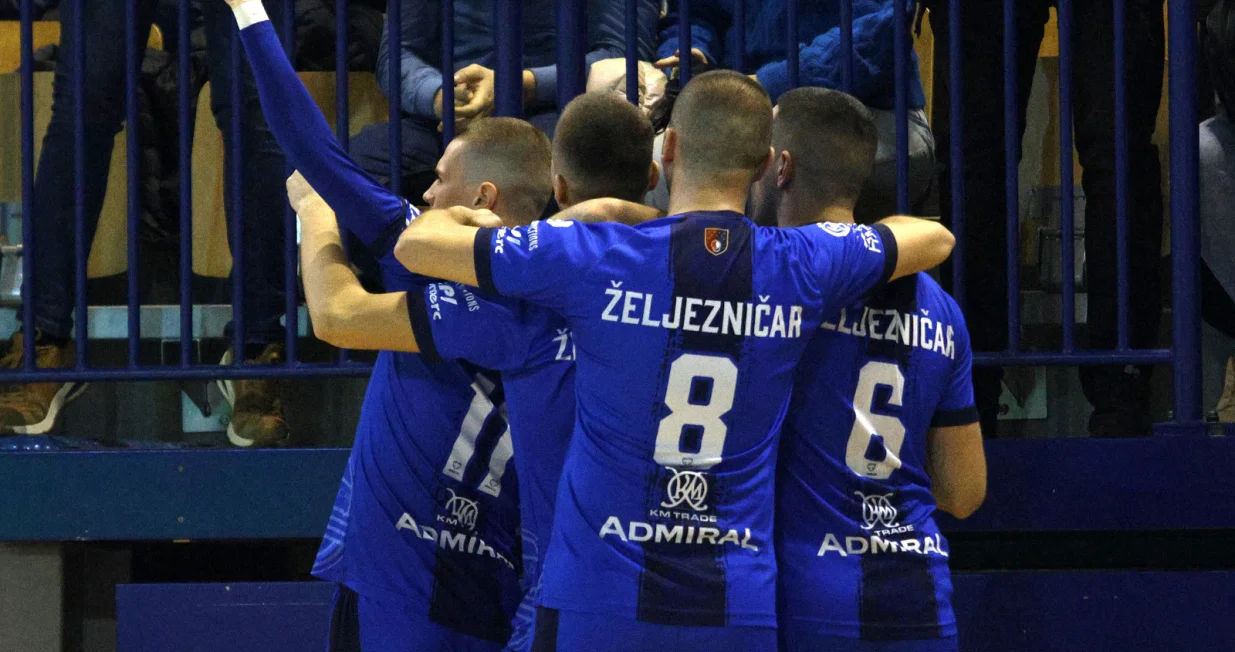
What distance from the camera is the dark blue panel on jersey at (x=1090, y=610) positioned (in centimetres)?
337

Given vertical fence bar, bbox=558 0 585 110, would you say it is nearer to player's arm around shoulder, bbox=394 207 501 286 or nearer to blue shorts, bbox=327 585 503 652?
player's arm around shoulder, bbox=394 207 501 286

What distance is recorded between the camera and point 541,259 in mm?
2342

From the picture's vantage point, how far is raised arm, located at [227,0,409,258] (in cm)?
255

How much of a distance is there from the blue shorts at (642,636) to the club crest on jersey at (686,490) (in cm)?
20

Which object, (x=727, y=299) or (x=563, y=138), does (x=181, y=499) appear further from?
(x=727, y=299)

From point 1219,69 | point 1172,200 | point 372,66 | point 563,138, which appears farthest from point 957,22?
point 372,66

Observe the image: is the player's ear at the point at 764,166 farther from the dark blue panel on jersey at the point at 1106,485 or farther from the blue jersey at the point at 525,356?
the dark blue panel on jersey at the point at 1106,485

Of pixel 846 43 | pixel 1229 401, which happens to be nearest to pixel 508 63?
pixel 846 43

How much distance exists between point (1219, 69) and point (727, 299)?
230cm

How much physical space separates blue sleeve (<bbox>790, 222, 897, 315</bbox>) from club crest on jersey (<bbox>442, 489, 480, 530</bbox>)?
835mm

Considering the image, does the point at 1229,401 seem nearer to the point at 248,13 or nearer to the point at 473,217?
the point at 473,217

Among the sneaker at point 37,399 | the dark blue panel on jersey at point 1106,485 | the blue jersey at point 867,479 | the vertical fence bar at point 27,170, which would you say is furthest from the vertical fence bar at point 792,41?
the sneaker at point 37,399

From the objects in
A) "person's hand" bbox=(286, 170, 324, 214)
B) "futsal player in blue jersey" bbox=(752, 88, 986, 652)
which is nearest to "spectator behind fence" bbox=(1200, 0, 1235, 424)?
"futsal player in blue jersey" bbox=(752, 88, 986, 652)

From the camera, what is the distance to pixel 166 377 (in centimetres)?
334
